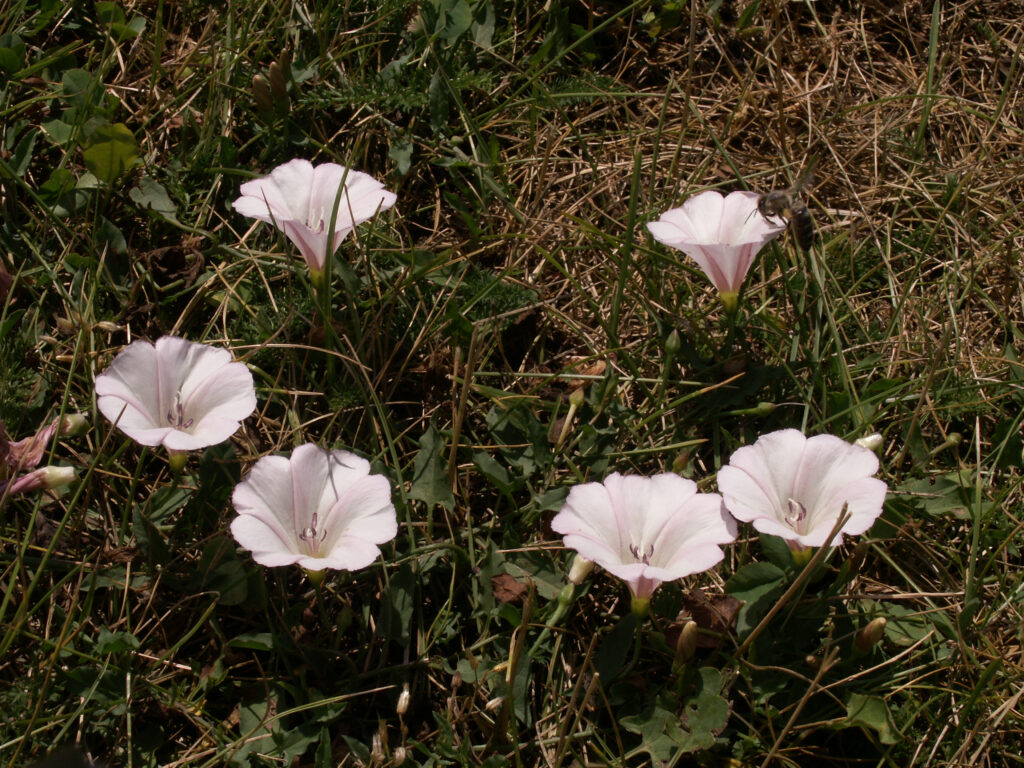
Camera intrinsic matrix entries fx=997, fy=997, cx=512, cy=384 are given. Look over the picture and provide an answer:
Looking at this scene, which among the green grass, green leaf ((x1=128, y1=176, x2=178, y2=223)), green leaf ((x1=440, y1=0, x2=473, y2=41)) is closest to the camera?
the green grass

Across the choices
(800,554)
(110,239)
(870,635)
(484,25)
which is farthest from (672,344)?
(110,239)

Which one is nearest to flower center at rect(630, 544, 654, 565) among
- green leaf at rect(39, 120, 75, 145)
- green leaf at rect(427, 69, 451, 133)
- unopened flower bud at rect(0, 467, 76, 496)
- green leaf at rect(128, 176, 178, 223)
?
unopened flower bud at rect(0, 467, 76, 496)

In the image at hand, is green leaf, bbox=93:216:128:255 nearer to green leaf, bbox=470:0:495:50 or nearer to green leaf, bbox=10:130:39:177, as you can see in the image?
green leaf, bbox=10:130:39:177

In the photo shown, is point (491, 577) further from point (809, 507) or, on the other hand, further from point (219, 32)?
point (219, 32)

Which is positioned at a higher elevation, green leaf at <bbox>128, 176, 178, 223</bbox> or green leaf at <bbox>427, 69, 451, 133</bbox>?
green leaf at <bbox>427, 69, 451, 133</bbox>

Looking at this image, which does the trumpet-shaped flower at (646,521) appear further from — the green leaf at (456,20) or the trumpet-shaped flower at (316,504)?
the green leaf at (456,20)

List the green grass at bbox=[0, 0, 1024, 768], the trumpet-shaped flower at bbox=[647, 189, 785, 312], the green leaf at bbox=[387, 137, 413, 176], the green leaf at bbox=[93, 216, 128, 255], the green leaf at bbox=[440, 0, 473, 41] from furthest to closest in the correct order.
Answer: the green leaf at bbox=[440, 0, 473, 41] < the green leaf at bbox=[387, 137, 413, 176] < the green leaf at bbox=[93, 216, 128, 255] < the trumpet-shaped flower at bbox=[647, 189, 785, 312] < the green grass at bbox=[0, 0, 1024, 768]

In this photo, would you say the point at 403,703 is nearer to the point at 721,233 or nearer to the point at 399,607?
the point at 399,607
